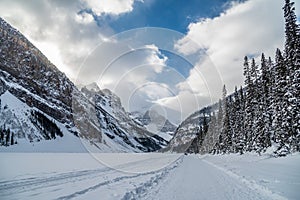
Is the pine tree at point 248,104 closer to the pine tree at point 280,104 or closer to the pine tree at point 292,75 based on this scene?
the pine tree at point 280,104

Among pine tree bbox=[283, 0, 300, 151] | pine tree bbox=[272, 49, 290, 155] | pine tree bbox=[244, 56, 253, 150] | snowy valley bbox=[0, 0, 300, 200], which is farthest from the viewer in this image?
pine tree bbox=[244, 56, 253, 150]

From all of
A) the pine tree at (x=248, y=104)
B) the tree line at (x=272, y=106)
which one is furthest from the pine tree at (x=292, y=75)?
the pine tree at (x=248, y=104)

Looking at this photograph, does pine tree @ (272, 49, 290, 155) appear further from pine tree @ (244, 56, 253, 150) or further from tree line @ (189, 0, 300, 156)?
pine tree @ (244, 56, 253, 150)

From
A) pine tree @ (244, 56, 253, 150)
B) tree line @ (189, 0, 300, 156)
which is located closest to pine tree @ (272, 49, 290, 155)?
tree line @ (189, 0, 300, 156)

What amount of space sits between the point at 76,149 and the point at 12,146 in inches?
1930

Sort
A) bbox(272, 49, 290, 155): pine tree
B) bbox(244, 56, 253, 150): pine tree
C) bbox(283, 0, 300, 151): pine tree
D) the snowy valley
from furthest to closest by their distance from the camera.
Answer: bbox(244, 56, 253, 150): pine tree
bbox(272, 49, 290, 155): pine tree
bbox(283, 0, 300, 151): pine tree
the snowy valley

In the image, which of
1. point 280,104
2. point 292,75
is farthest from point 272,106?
point 292,75

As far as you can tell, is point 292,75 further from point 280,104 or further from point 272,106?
point 272,106

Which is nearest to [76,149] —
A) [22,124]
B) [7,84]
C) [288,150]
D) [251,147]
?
[22,124]

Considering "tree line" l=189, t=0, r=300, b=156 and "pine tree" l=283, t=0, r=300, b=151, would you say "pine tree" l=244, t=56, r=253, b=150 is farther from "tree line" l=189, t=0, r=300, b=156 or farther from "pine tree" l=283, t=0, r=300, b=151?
"pine tree" l=283, t=0, r=300, b=151

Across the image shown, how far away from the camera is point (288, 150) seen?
27.3 meters

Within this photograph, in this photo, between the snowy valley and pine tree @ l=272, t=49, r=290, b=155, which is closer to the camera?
the snowy valley

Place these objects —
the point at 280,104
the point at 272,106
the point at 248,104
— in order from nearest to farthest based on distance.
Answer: the point at 280,104 → the point at 272,106 → the point at 248,104

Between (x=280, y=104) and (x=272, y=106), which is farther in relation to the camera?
(x=272, y=106)
